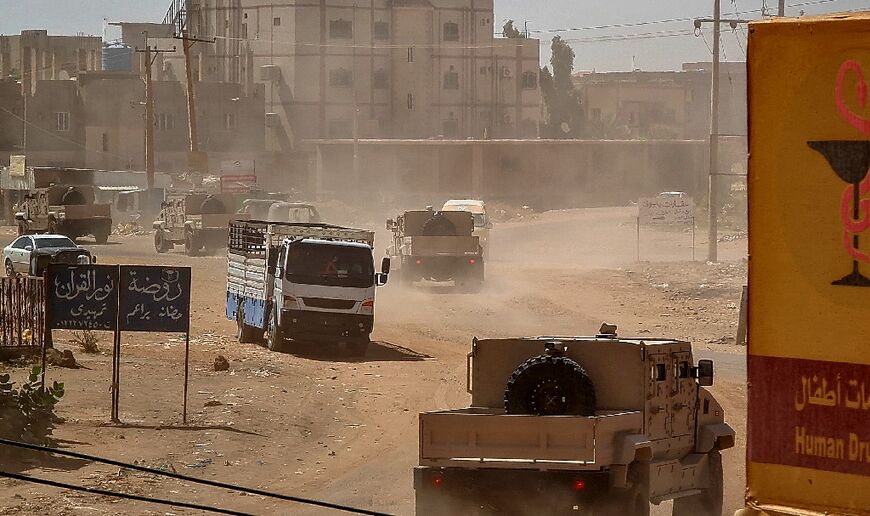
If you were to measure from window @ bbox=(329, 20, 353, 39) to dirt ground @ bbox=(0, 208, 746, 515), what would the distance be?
65810 mm

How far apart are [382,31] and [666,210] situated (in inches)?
2691

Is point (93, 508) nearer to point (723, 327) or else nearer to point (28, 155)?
point (723, 327)

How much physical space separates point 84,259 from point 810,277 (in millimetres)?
38299

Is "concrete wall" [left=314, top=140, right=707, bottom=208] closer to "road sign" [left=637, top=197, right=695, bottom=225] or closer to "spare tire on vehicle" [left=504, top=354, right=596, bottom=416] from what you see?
"road sign" [left=637, top=197, right=695, bottom=225]

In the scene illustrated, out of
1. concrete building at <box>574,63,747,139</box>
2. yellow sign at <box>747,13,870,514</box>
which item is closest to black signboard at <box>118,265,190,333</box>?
yellow sign at <box>747,13,870,514</box>

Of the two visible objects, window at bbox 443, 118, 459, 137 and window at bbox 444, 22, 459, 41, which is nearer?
window at bbox 444, 22, 459, 41

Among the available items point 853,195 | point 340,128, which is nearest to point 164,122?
point 340,128

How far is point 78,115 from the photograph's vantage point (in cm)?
10194

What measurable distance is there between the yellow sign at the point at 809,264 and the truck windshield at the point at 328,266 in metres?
20.7

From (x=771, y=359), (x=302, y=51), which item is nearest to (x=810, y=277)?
Answer: (x=771, y=359)

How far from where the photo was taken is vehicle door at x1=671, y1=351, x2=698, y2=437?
1255cm

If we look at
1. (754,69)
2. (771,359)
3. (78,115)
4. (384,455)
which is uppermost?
(78,115)

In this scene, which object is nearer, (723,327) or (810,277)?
(810,277)

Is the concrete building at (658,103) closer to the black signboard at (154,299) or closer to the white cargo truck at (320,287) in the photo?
the white cargo truck at (320,287)
